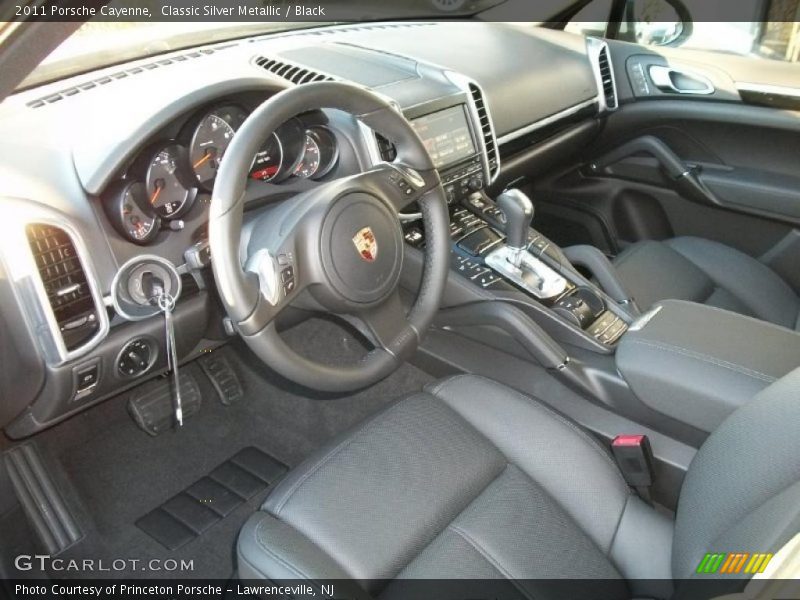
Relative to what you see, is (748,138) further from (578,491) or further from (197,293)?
(197,293)

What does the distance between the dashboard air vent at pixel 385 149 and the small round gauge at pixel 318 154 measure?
105mm

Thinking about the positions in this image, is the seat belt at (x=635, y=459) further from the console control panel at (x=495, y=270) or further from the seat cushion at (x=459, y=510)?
the console control panel at (x=495, y=270)

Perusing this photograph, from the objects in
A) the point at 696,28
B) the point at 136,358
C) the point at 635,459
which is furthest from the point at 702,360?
the point at 696,28

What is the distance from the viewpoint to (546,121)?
251 cm

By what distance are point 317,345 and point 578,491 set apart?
40.3 inches

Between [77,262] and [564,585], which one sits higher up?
[77,262]

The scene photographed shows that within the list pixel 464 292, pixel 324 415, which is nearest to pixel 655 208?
pixel 464 292

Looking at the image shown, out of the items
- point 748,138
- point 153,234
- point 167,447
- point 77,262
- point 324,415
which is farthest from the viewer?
point 748,138

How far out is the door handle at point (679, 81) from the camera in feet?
8.50

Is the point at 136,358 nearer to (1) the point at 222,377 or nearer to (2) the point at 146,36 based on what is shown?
(1) the point at 222,377

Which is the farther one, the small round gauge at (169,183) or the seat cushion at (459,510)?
the small round gauge at (169,183)

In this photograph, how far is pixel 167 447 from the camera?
6.62 ft

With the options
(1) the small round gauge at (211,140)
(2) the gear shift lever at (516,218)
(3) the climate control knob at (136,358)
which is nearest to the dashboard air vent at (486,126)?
(2) the gear shift lever at (516,218)

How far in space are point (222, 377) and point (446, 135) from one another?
92 centimetres
